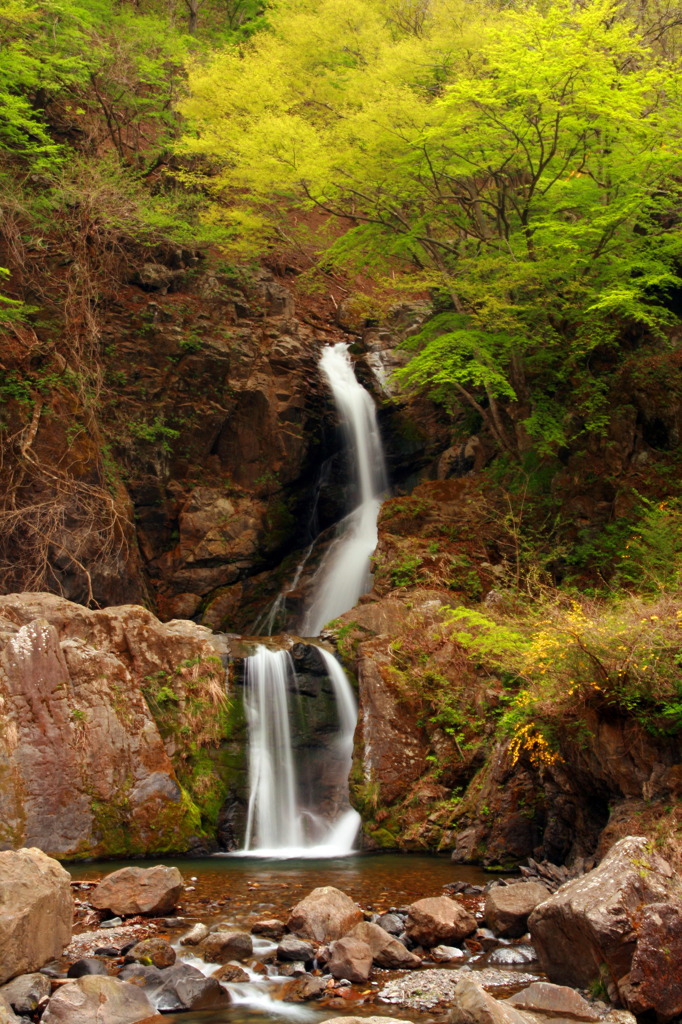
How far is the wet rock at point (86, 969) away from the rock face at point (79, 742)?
4.11 metres

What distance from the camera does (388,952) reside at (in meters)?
5.63

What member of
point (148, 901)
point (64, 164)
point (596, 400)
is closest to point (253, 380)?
point (64, 164)

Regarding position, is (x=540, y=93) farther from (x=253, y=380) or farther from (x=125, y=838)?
(x=125, y=838)

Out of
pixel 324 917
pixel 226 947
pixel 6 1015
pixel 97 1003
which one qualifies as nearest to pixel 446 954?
pixel 324 917

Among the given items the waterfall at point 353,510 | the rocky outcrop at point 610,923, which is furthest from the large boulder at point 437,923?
the waterfall at point 353,510

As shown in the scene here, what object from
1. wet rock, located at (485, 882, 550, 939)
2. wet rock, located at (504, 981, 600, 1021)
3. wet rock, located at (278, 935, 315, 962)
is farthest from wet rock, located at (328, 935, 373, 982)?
wet rock, located at (485, 882, 550, 939)

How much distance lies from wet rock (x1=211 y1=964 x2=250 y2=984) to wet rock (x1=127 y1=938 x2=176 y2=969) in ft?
1.16

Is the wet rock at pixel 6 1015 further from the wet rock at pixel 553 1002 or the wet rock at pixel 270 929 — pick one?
the wet rock at pixel 553 1002

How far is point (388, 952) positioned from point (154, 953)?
167 cm

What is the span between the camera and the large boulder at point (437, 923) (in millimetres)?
5988

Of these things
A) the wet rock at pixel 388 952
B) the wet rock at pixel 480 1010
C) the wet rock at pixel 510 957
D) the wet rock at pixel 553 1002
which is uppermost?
the wet rock at pixel 480 1010

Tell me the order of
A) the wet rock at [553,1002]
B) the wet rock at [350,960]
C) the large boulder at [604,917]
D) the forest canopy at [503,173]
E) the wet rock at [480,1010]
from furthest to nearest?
the forest canopy at [503,173], the wet rock at [350,960], the large boulder at [604,917], the wet rock at [553,1002], the wet rock at [480,1010]

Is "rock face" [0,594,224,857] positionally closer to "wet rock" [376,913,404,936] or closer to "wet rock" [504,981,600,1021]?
"wet rock" [376,913,404,936]

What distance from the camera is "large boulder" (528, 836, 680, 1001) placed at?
15.7ft
